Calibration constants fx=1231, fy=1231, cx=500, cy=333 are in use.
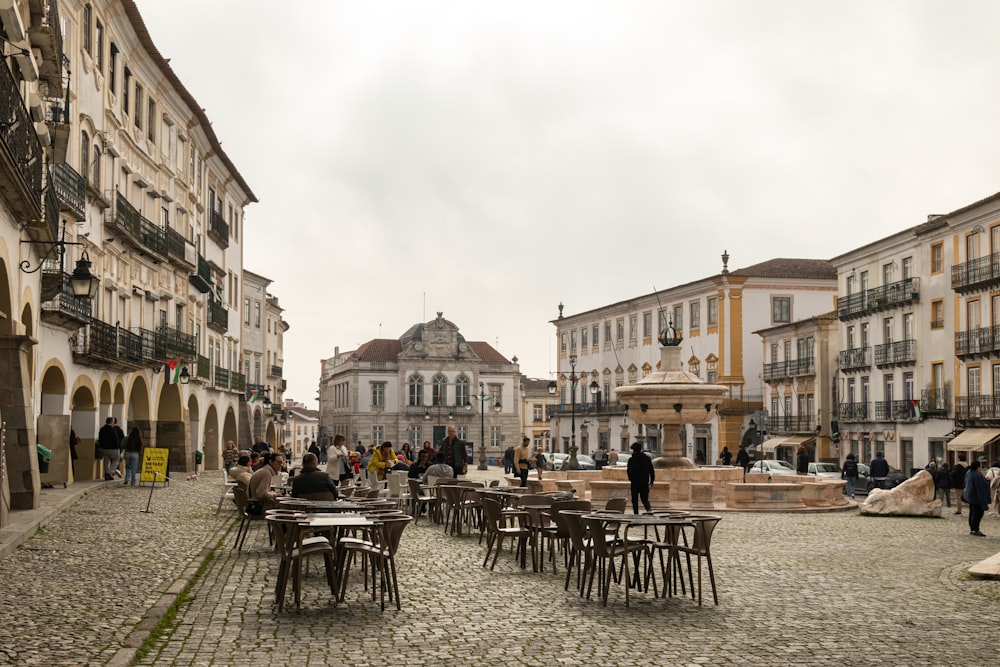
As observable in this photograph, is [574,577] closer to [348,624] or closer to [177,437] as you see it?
[348,624]

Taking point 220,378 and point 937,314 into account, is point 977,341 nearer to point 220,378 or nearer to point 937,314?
point 937,314

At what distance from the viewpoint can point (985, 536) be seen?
70.7 ft

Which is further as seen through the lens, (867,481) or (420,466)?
(867,481)

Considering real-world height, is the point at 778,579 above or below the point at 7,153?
below

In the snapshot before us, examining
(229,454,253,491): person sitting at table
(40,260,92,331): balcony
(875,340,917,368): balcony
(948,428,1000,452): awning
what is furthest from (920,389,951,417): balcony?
(229,454,253,491): person sitting at table

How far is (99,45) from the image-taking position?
3122 centimetres

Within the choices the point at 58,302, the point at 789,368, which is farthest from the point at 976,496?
the point at 789,368

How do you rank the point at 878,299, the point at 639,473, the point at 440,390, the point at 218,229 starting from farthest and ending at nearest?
the point at 440,390 → the point at 878,299 → the point at 218,229 → the point at 639,473

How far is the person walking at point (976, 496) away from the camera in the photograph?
70.3 ft

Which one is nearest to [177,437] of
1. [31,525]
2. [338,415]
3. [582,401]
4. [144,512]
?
[144,512]

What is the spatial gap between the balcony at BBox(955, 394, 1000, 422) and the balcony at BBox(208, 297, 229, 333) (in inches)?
1144

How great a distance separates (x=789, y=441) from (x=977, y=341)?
18.2m

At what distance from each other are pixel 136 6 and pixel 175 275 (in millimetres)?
11453

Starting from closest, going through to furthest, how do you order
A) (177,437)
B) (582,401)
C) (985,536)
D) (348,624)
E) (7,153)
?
(348,624)
(7,153)
(985,536)
(177,437)
(582,401)
